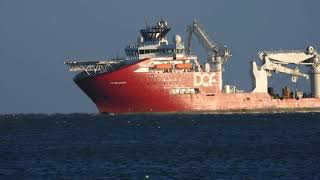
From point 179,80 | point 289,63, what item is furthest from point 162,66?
point 289,63

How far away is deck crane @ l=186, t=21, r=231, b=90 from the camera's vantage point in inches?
5127
